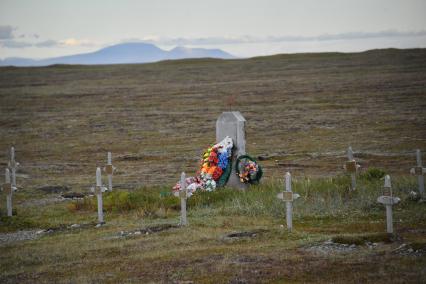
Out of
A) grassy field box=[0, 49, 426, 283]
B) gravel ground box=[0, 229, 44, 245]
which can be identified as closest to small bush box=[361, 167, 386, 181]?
grassy field box=[0, 49, 426, 283]

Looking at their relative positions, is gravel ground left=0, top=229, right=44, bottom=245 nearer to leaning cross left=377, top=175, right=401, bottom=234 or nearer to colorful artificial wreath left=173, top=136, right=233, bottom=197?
colorful artificial wreath left=173, top=136, right=233, bottom=197

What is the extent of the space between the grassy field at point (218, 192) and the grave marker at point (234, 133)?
1.25 metres

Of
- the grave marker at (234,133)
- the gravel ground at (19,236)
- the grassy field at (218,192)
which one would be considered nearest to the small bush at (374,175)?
the grassy field at (218,192)

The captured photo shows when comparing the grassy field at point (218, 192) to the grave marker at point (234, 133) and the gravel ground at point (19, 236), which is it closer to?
the gravel ground at point (19, 236)

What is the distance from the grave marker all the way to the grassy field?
1253 millimetres

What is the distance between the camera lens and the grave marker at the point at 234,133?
82.6ft

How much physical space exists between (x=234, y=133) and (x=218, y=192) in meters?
2.94

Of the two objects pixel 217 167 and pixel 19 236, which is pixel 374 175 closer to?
pixel 217 167

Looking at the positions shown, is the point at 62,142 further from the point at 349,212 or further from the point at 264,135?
the point at 349,212

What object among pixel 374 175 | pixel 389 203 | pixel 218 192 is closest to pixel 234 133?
pixel 218 192

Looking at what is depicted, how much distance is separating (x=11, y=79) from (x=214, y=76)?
1326 inches

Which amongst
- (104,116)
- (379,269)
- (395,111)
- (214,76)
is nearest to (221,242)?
(379,269)

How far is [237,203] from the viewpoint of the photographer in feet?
70.8

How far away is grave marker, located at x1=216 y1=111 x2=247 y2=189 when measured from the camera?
82.6ft
